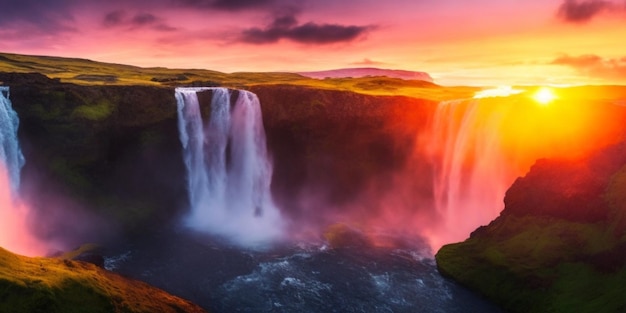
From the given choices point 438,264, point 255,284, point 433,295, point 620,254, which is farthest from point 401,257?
point 620,254

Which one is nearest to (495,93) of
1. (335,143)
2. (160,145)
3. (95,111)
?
(335,143)

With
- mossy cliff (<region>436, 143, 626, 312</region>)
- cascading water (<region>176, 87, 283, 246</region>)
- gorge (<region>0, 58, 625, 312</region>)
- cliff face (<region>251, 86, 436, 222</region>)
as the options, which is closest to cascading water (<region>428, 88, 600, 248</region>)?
gorge (<region>0, 58, 625, 312</region>)

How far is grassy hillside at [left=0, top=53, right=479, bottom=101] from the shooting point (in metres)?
67.2

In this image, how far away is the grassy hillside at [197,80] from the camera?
67.2 metres

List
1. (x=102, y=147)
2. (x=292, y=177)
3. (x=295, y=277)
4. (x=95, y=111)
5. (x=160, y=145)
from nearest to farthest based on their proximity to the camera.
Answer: (x=295, y=277)
(x=102, y=147)
(x=95, y=111)
(x=160, y=145)
(x=292, y=177)

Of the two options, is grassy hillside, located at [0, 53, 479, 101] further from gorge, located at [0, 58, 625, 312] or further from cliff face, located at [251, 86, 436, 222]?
gorge, located at [0, 58, 625, 312]

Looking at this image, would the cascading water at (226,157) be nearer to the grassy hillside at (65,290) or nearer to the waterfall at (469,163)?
the waterfall at (469,163)

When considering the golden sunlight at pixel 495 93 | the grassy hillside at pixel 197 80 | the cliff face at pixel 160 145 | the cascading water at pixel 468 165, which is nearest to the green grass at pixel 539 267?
the cascading water at pixel 468 165

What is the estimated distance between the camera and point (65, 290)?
22.6 metres

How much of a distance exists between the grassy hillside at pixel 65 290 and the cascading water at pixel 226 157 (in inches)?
1043

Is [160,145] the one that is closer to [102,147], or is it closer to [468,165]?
[102,147]

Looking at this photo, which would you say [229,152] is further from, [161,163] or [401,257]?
[401,257]

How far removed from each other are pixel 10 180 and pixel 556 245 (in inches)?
1944

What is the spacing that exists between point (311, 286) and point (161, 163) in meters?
27.8
